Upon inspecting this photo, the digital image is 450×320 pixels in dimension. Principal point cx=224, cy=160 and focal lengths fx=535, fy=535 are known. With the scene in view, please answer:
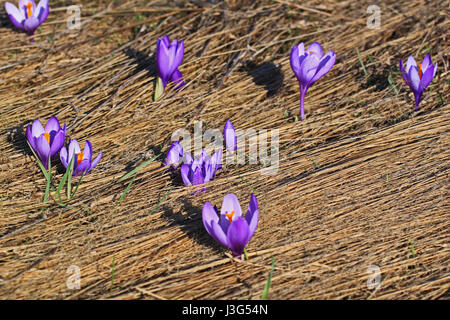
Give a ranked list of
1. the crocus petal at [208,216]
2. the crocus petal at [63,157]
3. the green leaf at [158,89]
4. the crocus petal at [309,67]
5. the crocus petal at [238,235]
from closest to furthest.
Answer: the crocus petal at [238,235]
the crocus petal at [208,216]
the crocus petal at [63,157]
the crocus petal at [309,67]
the green leaf at [158,89]

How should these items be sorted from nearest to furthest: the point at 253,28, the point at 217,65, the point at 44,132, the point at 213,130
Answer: the point at 44,132 < the point at 213,130 < the point at 217,65 < the point at 253,28

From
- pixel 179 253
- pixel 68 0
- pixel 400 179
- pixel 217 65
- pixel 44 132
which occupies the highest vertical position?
pixel 68 0

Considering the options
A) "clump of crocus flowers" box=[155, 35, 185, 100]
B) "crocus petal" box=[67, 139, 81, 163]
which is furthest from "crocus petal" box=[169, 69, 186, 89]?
"crocus petal" box=[67, 139, 81, 163]

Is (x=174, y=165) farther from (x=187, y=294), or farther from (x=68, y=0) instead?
(x=68, y=0)

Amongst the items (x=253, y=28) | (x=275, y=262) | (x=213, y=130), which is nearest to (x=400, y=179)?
(x=275, y=262)

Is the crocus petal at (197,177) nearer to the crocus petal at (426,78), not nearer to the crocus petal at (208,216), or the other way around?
the crocus petal at (208,216)

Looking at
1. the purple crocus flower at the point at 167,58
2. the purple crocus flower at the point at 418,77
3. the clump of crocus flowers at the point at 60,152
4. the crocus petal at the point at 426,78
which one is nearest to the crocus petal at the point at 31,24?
the purple crocus flower at the point at 167,58
